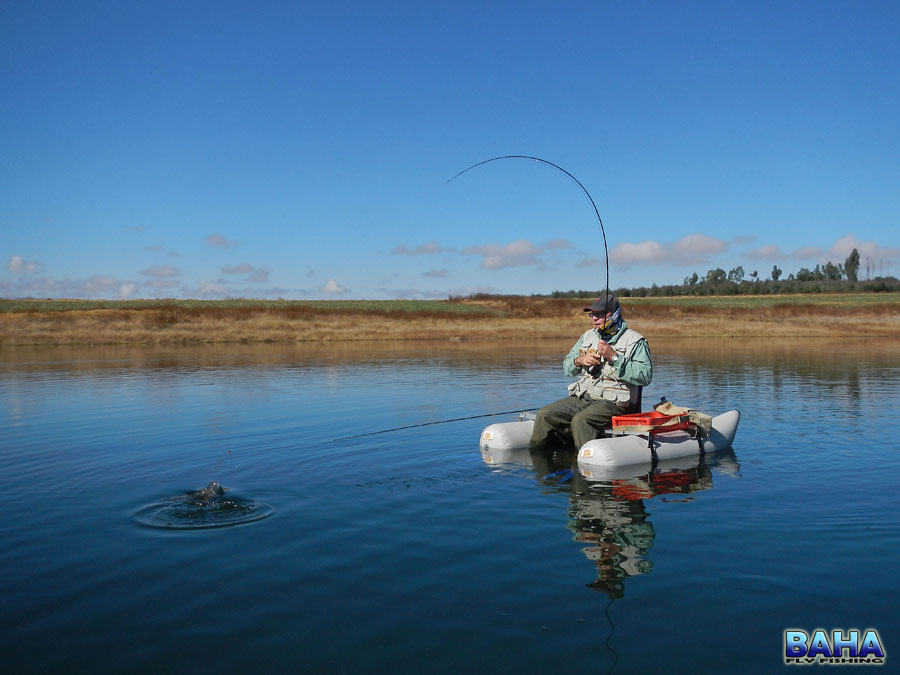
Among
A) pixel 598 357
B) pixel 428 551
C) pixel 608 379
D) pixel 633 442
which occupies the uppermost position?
pixel 598 357

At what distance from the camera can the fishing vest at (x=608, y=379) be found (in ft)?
30.8

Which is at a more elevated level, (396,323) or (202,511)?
(396,323)

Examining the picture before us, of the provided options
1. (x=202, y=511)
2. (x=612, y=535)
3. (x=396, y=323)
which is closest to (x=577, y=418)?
(x=612, y=535)

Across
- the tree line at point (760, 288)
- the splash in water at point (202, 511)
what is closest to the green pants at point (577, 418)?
the splash in water at point (202, 511)

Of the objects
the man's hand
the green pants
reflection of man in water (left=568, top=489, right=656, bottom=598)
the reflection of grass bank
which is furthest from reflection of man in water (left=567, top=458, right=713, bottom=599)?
the reflection of grass bank

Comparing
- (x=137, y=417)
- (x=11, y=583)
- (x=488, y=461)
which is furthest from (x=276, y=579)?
(x=137, y=417)

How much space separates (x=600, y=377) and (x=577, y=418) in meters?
0.73

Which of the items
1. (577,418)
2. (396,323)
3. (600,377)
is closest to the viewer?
(577,418)

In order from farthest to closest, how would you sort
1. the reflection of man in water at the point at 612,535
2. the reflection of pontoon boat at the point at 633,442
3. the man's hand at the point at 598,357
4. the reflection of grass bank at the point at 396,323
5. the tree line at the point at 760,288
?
the tree line at the point at 760,288, the reflection of grass bank at the point at 396,323, the man's hand at the point at 598,357, the reflection of pontoon boat at the point at 633,442, the reflection of man in water at the point at 612,535

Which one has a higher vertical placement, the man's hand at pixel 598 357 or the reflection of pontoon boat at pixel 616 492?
the man's hand at pixel 598 357

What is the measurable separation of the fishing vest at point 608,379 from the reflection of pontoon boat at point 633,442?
0.56m

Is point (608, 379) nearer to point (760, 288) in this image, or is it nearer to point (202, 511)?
point (202, 511)

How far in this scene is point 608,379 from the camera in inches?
382

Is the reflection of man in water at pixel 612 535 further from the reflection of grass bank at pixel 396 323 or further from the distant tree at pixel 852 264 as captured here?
the distant tree at pixel 852 264
